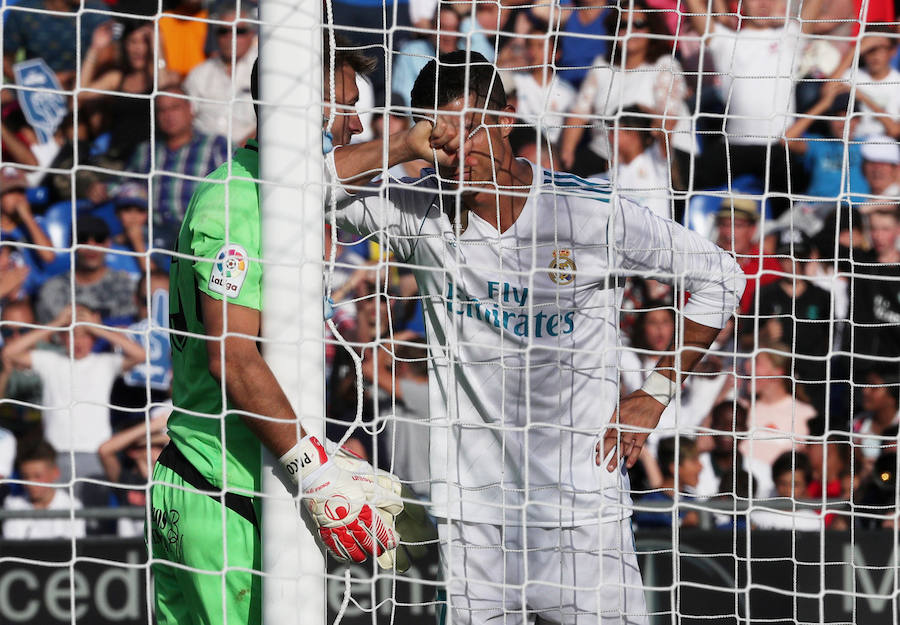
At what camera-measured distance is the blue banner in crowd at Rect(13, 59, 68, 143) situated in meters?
4.08

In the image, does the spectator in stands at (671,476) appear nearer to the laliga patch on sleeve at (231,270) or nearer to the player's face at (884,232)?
the player's face at (884,232)

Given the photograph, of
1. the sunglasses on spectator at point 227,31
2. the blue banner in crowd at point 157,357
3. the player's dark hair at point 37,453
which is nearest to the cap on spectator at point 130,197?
the blue banner in crowd at point 157,357

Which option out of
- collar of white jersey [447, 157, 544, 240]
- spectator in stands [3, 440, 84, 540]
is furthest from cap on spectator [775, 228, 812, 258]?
spectator in stands [3, 440, 84, 540]

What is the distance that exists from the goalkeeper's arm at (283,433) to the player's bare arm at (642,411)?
2.03 ft

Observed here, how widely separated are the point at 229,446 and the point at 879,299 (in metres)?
2.57

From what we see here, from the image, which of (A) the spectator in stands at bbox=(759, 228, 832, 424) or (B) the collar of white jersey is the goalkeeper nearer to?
(B) the collar of white jersey

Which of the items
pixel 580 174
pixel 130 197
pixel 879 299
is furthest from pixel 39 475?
pixel 879 299

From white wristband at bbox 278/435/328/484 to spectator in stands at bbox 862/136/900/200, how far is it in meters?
2.61

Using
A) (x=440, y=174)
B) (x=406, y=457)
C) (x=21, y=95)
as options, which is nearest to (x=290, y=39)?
(x=440, y=174)

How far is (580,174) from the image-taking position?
3.81 metres

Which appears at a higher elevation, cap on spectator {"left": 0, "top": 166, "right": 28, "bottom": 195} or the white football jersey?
cap on spectator {"left": 0, "top": 166, "right": 28, "bottom": 195}

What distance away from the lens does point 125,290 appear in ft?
12.8

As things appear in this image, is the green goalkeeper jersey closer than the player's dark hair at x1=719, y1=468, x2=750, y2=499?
Yes

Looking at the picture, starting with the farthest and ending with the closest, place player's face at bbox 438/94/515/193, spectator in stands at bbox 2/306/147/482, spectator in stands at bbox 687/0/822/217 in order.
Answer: spectator in stands at bbox 2/306/147/482 < spectator in stands at bbox 687/0/822/217 < player's face at bbox 438/94/515/193
